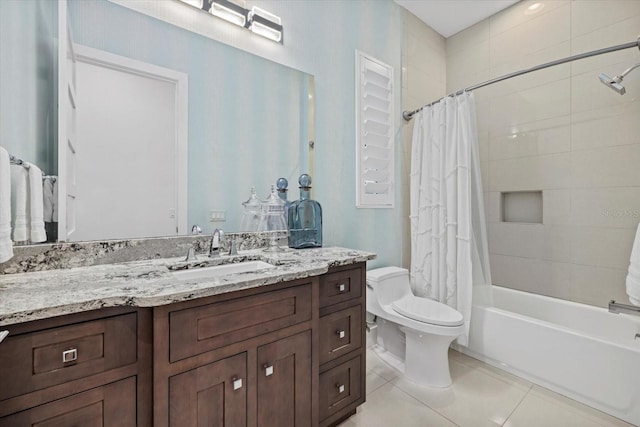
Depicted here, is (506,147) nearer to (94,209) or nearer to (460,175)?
(460,175)

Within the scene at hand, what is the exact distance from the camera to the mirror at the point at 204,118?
115 centimetres

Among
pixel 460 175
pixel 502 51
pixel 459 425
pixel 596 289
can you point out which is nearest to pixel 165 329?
pixel 459 425

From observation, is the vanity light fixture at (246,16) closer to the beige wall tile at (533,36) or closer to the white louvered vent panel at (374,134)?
the white louvered vent panel at (374,134)

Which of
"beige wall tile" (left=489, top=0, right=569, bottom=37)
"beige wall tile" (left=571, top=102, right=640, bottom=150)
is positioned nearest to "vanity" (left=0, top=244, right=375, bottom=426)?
"beige wall tile" (left=571, top=102, right=640, bottom=150)

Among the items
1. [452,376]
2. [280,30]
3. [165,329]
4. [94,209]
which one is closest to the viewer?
[165,329]

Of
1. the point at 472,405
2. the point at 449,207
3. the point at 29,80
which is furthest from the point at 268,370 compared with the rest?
the point at 449,207

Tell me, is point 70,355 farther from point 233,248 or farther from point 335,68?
point 335,68

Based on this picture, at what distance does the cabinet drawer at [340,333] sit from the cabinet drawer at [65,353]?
30.7 inches

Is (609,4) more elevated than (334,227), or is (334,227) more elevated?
(609,4)

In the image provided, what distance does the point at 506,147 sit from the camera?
8.12 ft

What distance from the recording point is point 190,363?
0.89 metres

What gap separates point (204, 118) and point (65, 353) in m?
1.12

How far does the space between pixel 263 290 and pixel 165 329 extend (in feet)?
A: 1.11

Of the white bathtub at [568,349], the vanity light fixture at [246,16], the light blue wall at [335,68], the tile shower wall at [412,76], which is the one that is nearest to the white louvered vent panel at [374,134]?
the light blue wall at [335,68]
